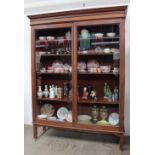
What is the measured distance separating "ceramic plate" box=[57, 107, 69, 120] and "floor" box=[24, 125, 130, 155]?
1.21 feet

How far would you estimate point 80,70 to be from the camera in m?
2.72

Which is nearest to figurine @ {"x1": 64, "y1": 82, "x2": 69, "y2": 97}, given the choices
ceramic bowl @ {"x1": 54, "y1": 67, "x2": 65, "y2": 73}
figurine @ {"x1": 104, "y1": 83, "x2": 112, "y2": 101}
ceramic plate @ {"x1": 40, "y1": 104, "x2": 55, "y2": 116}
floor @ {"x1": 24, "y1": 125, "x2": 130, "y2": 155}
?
ceramic bowl @ {"x1": 54, "y1": 67, "x2": 65, "y2": 73}

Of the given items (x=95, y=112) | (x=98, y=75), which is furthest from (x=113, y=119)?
(x=98, y=75)

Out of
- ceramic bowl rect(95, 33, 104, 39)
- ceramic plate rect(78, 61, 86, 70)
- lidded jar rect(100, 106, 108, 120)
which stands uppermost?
ceramic bowl rect(95, 33, 104, 39)

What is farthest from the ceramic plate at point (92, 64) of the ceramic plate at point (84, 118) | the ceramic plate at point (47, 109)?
the ceramic plate at point (47, 109)

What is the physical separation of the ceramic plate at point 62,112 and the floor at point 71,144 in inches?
14.5

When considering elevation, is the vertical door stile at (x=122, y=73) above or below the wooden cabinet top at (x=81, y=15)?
below

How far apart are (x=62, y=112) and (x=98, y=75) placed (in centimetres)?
91

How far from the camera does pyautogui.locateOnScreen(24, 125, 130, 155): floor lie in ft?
8.00

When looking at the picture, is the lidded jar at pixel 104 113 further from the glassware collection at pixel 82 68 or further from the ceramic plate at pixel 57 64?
the ceramic plate at pixel 57 64

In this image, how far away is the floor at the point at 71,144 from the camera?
2.44m

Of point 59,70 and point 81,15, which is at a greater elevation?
point 81,15

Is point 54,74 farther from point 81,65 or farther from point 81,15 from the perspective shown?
point 81,15

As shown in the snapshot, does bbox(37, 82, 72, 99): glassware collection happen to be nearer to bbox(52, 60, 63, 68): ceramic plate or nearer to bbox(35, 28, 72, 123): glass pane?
bbox(35, 28, 72, 123): glass pane
